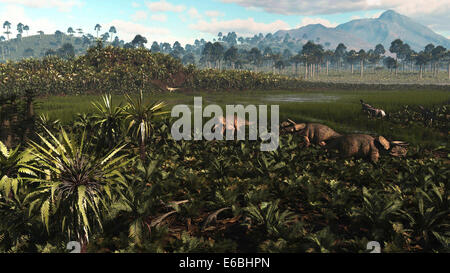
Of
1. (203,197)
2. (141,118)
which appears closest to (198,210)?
(203,197)

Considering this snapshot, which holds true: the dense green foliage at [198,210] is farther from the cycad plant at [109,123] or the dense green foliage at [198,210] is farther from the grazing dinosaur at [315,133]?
the grazing dinosaur at [315,133]

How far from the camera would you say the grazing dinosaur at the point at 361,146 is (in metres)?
11.3

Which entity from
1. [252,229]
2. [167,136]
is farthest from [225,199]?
[167,136]

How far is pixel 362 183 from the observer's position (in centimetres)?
921

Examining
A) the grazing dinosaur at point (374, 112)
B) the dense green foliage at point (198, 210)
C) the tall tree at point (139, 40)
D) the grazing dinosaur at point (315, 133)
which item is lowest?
the dense green foliage at point (198, 210)

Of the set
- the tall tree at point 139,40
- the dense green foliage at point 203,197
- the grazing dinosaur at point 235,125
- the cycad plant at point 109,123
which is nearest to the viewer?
the dense green foliage at point 203,197

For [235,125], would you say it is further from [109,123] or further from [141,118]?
[109,123]

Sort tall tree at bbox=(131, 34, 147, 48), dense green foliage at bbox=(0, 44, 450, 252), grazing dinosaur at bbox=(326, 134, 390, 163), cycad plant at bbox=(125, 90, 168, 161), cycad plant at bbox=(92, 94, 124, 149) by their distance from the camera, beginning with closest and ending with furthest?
dense green foliage at bbox=(0, 44, 450, 252) → cycad plant at bbox=(125, 90, 168, 161) → grazing dinosaur at bbox=(326, 134, 390, 163) → cycad plant at bbox=(92, 94, 124, 149) → tall tree at bbox=(131, 34, 147, 48)

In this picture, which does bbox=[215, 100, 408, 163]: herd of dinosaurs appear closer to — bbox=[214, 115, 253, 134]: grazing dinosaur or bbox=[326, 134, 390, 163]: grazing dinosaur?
bbox=[326, 134, 390, 163]: grazing dinosaur

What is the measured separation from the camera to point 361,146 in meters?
11.5

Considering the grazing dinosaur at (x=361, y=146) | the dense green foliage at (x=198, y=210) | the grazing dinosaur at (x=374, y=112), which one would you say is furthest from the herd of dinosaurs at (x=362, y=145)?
the grazing dinosaur at (x=374, y=112)

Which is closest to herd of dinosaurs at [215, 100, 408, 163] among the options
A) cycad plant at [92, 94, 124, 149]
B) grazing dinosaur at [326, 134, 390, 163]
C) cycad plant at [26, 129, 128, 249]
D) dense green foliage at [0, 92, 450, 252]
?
grazing dinosaur at [326, 134, 390, 163]

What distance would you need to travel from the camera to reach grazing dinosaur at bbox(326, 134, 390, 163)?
11.3 meters

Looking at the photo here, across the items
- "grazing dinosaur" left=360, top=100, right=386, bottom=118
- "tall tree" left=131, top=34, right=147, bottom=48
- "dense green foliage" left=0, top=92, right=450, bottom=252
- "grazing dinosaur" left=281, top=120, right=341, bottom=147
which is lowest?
"dense green foliage" left=0, top=92, right=450, bottom=252
